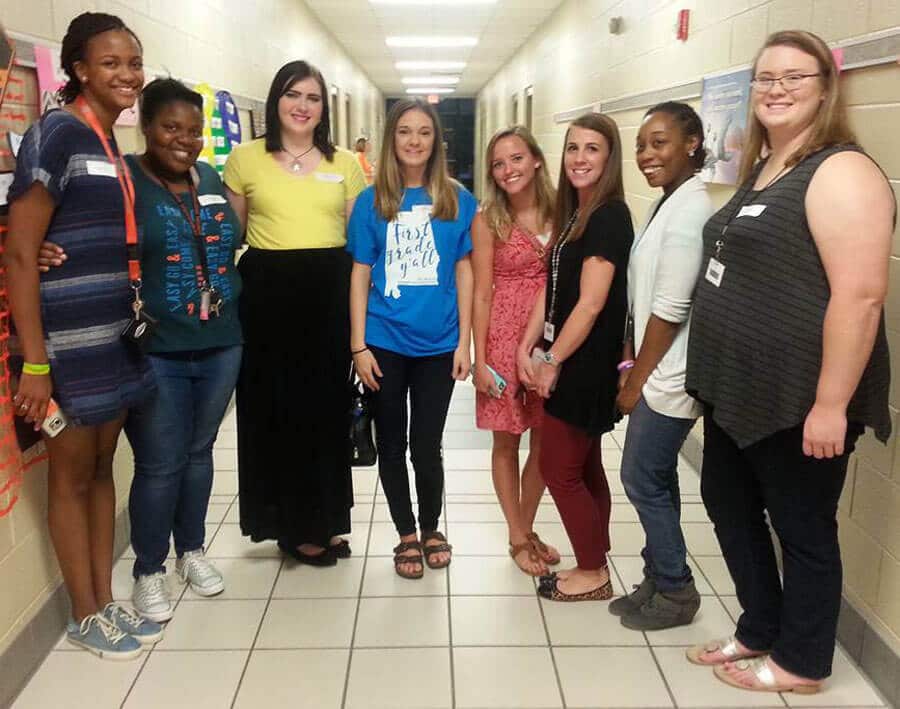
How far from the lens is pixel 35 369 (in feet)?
5.98

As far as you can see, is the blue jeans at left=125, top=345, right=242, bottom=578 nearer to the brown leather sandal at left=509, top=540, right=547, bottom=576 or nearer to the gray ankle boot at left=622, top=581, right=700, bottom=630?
the brown leather sandal at left=509, top=540, right=547, bottom=576

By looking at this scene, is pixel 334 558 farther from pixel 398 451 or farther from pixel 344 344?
pixel 344 344

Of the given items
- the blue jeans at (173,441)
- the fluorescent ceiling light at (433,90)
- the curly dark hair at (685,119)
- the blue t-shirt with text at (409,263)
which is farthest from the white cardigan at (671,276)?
the fluorescent ceiling light at (433,90)

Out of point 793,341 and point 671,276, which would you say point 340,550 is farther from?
point 793,341

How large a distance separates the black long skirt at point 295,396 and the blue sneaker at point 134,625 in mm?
473

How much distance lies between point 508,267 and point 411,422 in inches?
24.1

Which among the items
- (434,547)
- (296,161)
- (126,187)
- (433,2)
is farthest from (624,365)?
(433,2)

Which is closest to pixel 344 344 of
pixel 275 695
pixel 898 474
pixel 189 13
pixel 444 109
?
pixel 275 695

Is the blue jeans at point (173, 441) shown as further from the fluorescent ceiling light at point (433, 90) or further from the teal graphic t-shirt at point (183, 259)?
the fluorescent ceiling light at point (433, 90)

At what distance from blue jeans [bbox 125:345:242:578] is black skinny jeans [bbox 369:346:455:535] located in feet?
1.58

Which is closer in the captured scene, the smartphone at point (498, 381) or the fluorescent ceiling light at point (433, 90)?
the smartphone at point (498, 381)

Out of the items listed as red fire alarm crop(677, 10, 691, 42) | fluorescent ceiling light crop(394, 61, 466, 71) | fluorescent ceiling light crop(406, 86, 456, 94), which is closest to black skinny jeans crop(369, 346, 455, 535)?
red fire alarm crop(677, 10, 691, 42)

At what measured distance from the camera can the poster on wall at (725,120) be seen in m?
3.09

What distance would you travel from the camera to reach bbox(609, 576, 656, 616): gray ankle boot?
235cm
